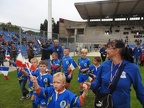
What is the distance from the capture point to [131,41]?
53406 millimetres

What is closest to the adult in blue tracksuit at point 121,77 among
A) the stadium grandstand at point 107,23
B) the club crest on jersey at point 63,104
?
the club crest on jersey at point 63,104

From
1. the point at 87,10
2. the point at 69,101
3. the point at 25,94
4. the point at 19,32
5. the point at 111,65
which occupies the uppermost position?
the point at 87,10

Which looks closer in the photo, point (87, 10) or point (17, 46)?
point (17, 46)

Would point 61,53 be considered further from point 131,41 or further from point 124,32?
point 124,32

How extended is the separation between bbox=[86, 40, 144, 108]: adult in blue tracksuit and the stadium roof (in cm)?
4575

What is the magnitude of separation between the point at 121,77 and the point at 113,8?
52.9 meters

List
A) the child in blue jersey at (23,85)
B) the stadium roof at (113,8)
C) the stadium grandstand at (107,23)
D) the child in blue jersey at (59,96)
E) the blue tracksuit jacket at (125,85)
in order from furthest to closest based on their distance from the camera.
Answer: the stadium grandstand at (107,23) < the stadium roof at (113,8) < the child in blue jersey at (23,85) < the child in blue jersey at (59,96) < the blue tracksuit jacket at (125,85)

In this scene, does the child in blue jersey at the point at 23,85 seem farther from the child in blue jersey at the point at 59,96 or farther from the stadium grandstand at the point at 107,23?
the stadium grandstand at the point at 107,23

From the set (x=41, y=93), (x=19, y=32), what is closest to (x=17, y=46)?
(x=19, y=32)

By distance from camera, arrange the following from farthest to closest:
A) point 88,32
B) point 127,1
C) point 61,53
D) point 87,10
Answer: point 88,32 → point 87,10 → point 127,1 → point 61,53

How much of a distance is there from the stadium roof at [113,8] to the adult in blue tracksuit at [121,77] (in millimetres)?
45754

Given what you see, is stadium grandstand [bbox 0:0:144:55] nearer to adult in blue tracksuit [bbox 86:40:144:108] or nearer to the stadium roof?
the stadium roof

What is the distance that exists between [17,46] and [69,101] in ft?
47.6

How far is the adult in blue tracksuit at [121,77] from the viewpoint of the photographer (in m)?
3.06
